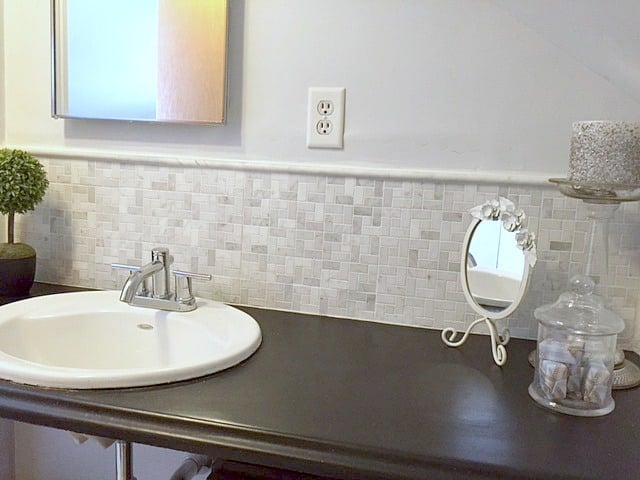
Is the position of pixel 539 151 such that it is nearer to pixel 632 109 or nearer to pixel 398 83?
pixel 632 109

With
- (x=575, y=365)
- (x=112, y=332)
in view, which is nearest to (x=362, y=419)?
(x=575, y=365)

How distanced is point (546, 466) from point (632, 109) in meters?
0.63

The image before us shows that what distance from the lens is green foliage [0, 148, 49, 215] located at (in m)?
1.13

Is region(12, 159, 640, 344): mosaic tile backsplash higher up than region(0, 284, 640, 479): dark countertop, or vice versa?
region(12, 159, 640, 344): mosaic tile backsplash

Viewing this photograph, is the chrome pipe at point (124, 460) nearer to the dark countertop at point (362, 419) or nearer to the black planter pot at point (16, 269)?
the dark countertop at point (362, 419)

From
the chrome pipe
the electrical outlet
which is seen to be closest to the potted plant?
the chrome pipe

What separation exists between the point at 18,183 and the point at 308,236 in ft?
1.83

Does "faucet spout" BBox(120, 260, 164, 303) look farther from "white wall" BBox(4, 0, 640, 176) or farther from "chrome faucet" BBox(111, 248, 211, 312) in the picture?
"white wall" BBox(4, 0, 640, 176)

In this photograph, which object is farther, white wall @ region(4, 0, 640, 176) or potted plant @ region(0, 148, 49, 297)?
potted plant @ region(0, 148, 49, 297)

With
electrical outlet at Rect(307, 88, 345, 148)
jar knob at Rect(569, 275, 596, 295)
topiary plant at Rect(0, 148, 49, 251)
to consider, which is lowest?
jar knob at Rect(569, 275, 596, 295)

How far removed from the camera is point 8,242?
118 centimetres

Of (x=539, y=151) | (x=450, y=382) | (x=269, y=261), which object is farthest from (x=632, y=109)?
(x=269, y=261)

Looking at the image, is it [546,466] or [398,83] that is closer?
[546,466]

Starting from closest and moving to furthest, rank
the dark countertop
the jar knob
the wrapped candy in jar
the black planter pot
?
the dark countertop → the wrapped candy in jar → the jar knob → the black planter pot
